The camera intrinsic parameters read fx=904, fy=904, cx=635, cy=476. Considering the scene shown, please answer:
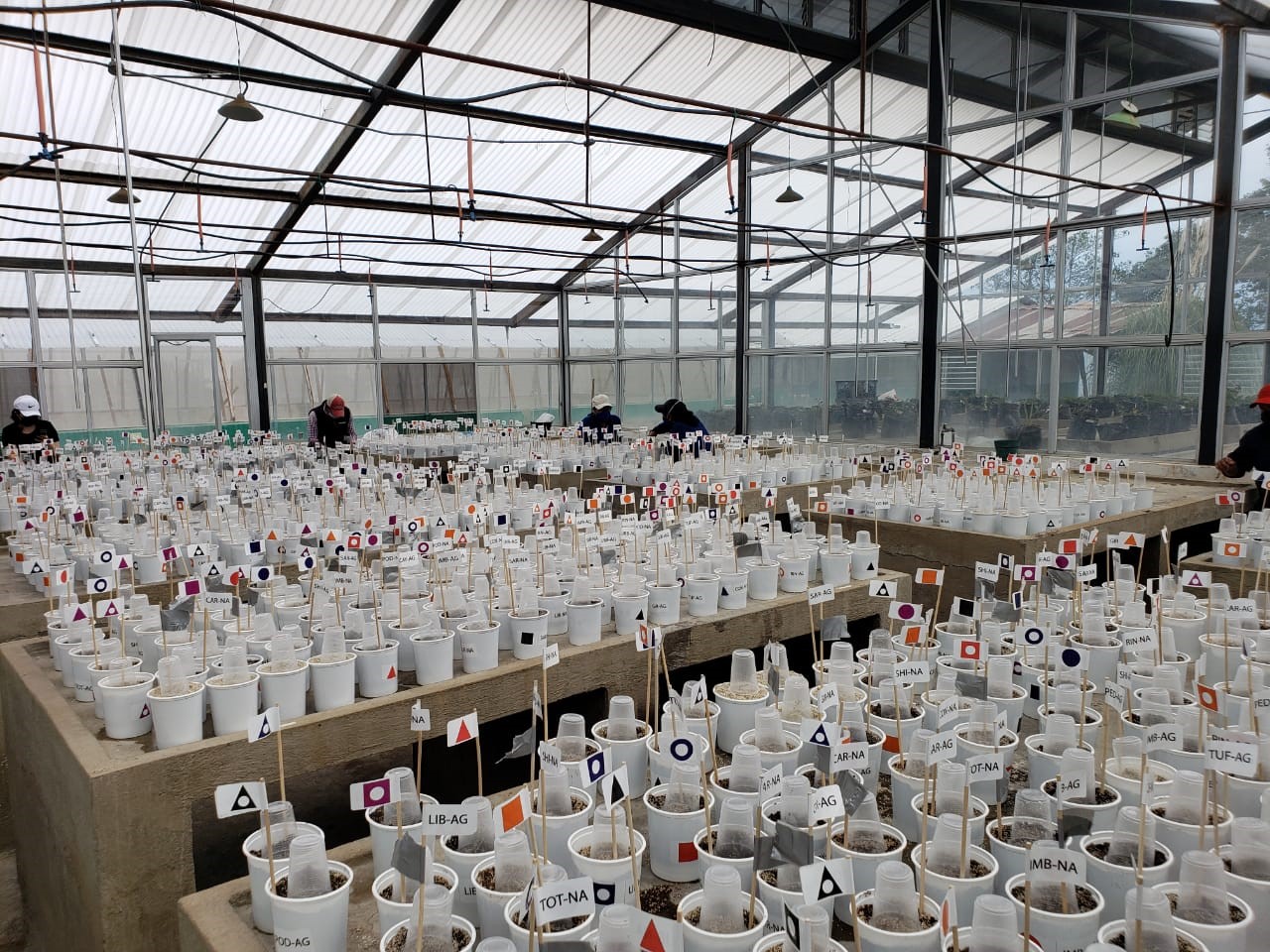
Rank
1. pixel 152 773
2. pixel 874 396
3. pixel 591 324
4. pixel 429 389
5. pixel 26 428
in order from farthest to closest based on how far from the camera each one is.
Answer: pixel 591 324 → pixel 429 389 → pixel 874 396 → pixel 26 428 → pixel 152 773

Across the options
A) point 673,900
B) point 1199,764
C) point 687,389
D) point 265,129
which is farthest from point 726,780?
point 687,389

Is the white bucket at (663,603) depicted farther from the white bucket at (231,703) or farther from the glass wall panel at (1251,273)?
the glass wall panel at (1251,273)

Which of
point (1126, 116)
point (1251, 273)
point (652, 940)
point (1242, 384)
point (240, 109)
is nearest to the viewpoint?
point (652, 940)

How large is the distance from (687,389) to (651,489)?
8.76 metres

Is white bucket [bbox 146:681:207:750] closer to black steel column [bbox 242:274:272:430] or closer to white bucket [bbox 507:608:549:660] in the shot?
white bucket [bbox 507:608:549:660]

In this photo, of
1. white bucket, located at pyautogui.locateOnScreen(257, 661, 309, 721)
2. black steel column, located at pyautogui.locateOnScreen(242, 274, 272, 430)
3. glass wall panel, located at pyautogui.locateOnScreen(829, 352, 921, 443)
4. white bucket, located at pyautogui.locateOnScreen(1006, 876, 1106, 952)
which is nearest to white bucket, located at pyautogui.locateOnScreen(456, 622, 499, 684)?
white bucket, located at pyautogui.locateOnScreen(257, 661, 309, 721)

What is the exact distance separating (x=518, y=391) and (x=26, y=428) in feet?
26.9

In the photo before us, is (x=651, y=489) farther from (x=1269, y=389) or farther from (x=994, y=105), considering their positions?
(x=994, y=105)

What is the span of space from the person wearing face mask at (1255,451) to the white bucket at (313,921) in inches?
240

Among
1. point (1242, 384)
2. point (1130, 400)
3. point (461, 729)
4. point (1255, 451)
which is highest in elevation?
point (1242, 384)

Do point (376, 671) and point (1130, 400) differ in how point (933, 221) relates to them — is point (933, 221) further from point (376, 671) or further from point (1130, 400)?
point (376, 671)

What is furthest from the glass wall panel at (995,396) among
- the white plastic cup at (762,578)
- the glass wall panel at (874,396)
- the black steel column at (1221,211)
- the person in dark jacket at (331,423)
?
the white plastic cup at (762,578)

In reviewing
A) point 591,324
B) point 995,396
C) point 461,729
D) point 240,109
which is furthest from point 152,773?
point 591,324

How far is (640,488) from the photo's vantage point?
6.54 metres
